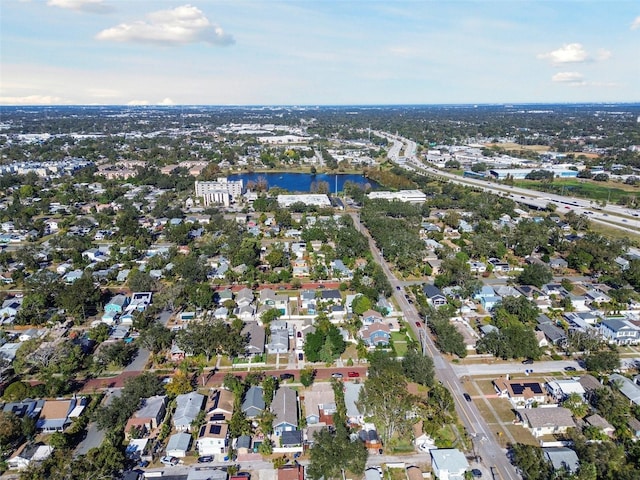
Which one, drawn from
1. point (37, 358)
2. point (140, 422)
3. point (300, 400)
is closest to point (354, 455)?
point (300, 400)

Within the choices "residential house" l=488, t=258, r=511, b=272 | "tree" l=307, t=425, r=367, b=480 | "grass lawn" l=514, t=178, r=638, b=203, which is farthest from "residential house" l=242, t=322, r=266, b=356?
"grass lawn" l=514, t=178, r=638, b=203

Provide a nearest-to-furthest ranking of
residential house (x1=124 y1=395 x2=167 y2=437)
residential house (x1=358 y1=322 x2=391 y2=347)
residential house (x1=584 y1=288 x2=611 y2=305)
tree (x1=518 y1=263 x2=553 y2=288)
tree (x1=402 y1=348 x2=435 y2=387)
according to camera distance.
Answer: residential house (x1=124 y1=395 x2=167 y2=437) → tree (x1=402 y1=348 x2=435 y2=387) → residential house (x1=358 y1=322 x2=391 y2=347) → residential house (x1=584 y1=288 x2=611 y2=305) → tree (x1=518 y1=263 x2=553 y2=288)

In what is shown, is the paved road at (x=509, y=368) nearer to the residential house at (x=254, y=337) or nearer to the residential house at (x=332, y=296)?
the residential house at (x=332, y=296)

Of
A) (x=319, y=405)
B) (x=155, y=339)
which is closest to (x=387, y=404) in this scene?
(x=319, y=405)

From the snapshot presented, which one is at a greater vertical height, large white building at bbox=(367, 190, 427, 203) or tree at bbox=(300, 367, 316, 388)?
large white building at bbox=(367, 190, 427, 203)

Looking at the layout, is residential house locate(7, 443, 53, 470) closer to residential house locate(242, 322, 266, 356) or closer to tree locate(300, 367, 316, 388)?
residential house locate(242, 322, 266, 356)

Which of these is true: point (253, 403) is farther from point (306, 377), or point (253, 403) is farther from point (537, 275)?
point (537, 275)

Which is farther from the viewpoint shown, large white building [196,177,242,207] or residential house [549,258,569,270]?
large white building [196,177,242,207]

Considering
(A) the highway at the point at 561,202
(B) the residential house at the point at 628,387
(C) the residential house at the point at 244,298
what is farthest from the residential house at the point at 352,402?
(A) the highway at the point at 561,202
